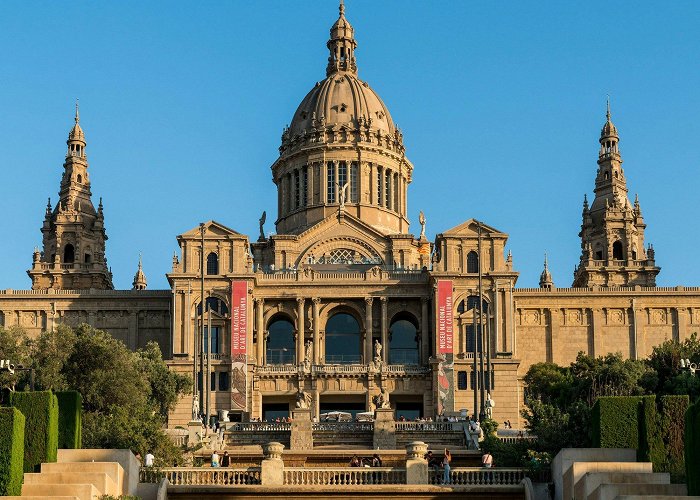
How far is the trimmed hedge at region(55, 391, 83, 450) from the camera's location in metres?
54.7

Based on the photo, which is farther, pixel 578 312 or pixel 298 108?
pixel 298 108

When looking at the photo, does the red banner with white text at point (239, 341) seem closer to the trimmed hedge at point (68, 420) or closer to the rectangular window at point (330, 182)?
the rectangular window at point (330, 182)

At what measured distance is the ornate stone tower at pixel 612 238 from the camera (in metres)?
122

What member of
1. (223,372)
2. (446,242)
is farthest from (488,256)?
(223,372)

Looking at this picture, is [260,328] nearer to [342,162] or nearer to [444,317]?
[444,317]

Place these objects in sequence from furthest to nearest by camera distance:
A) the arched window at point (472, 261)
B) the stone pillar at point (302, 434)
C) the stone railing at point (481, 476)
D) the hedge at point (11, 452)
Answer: the arched window at point (472, 261)
the stone pillar at point (302, 434)
the stone railing at point (481, 476)
the hedge at point (11, 452)

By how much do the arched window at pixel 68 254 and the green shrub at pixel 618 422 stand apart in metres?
74.5

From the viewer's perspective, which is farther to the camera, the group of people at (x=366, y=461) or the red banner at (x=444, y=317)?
the red banner at (x=444, y=317)

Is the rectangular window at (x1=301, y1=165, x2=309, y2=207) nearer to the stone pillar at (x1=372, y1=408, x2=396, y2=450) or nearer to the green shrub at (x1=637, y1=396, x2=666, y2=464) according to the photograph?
the stone pillar at (x1=372, y1=408, x2=396, y2=450)

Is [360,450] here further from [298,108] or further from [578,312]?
[298,108]

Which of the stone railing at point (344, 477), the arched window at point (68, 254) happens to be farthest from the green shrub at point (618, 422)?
the arched window at point (68, 254)

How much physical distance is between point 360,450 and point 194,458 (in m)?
8.11

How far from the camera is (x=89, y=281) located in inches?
4756

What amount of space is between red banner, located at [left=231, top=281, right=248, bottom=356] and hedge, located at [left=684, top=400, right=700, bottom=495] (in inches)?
2400
